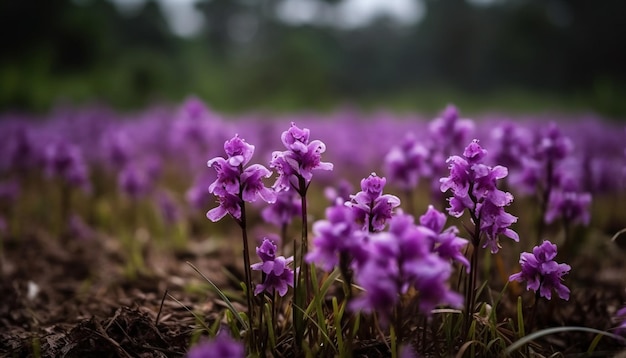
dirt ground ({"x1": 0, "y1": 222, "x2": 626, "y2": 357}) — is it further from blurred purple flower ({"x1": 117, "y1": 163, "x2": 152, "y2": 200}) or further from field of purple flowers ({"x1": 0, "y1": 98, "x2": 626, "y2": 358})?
blurred purple flower ({"x1": 117, "y1": 163, "x2": 152, "y2": 200})

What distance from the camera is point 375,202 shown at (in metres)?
1.72

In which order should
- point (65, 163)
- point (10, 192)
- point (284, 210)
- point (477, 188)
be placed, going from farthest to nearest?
1. point (10, 192)
2. point (65, 163)
3. point (284, 210)
4. point (477, 188)

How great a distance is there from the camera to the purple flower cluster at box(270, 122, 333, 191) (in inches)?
66.9

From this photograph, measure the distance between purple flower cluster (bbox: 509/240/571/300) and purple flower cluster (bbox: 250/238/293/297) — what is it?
0.86 metres

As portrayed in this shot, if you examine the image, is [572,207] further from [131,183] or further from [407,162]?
[131,183]

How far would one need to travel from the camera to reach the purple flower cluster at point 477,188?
1.65 m

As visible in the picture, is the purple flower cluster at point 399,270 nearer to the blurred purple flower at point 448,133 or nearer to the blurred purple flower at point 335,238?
the blurred purple flower at point 335,238

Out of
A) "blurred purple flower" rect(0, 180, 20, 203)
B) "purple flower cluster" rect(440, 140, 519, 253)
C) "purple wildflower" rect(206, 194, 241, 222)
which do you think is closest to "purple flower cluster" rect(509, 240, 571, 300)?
"purple flower cluster" rect(440, 140, 519, 253)

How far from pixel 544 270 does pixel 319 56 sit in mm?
23393

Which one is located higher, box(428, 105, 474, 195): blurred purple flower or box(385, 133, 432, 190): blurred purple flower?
box(428, 105, 474, 195): blurred purple flower

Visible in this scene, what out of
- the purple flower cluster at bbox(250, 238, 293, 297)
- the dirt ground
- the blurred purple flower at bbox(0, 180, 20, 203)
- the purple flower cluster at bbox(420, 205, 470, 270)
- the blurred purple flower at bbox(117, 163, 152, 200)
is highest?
the purple flower cluster at bbox(420, 205, 470, 270)

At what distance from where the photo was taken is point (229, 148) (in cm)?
169

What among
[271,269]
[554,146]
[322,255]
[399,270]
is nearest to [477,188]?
[399,270]

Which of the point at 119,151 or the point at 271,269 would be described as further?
the point at 119,151
